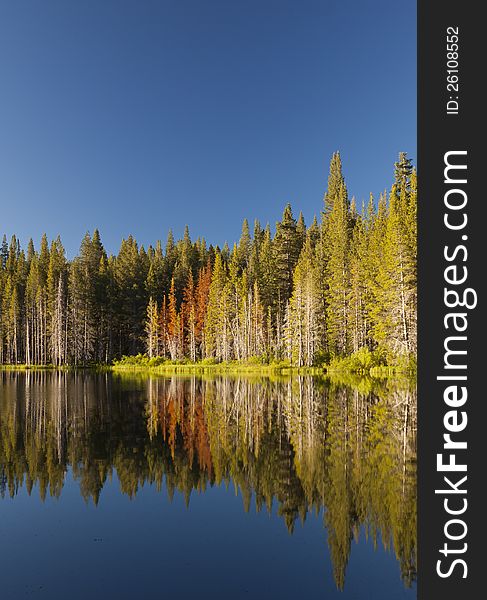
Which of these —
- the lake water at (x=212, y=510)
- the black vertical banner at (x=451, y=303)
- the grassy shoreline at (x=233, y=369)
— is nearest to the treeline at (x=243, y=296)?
the grassy shoreline at (x=233, y=369)

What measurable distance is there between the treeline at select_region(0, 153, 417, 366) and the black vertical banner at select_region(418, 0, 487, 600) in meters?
36.6

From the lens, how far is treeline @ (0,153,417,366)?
50.2 m

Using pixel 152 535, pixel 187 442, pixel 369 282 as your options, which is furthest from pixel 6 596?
pixel 369 282

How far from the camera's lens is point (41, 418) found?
2155cm

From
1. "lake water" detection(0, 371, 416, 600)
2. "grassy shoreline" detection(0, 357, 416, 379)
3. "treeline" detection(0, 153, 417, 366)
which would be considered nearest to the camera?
"lake water" detection(0, 371, 416, 600)

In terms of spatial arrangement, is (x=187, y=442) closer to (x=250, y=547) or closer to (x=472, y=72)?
(x=250, y=547)

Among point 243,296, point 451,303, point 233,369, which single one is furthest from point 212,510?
point 243,296

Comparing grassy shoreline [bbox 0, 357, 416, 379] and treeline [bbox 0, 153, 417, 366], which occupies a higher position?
treeline [bbox 0, 153, 417, 366]

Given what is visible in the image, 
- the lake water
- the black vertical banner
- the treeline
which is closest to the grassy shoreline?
the treeline

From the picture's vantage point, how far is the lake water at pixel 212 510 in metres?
6.94

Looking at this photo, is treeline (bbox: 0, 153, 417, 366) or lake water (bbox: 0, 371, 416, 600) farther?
treeline (bbox: 0, 153, 417, 366)

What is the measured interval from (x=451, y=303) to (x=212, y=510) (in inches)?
265

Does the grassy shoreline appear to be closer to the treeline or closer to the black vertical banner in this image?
the treeline

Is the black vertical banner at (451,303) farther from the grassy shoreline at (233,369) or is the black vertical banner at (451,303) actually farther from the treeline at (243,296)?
the treeline at (243,296)
